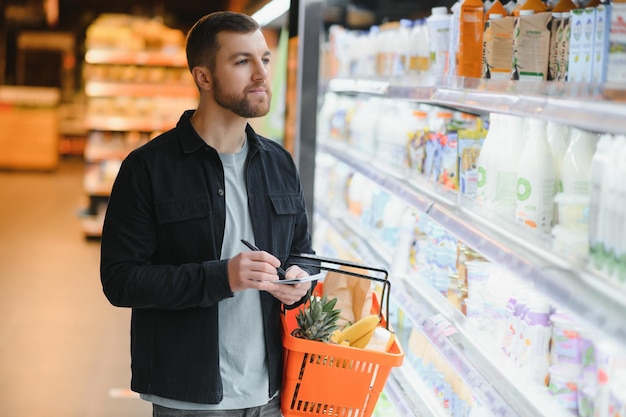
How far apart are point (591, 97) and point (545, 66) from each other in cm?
58

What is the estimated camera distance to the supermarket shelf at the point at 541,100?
56.7 inches

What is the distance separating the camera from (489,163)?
7.84ft

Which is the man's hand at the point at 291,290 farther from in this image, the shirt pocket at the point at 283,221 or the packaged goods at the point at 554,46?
the packaged goods at the point at 554,46

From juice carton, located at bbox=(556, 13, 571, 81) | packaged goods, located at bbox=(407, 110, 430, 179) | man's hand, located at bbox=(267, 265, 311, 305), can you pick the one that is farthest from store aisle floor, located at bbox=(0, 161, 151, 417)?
juice carton, located at bbox=(556, 13, 571, 81)

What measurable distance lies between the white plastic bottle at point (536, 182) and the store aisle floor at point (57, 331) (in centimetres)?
301

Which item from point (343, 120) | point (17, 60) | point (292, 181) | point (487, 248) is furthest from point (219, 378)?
point (17, 60)

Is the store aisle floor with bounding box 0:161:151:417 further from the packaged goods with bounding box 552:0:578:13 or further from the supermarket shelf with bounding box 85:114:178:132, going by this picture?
the packaged goods with bounding box 552:0:578:13

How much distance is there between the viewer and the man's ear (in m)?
2.23

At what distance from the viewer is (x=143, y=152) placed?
7.18ft

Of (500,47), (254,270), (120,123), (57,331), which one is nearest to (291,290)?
(254,270)

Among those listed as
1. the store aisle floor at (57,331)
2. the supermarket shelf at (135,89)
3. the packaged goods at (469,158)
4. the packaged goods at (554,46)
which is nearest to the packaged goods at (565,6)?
the packaged goods at (554,46)

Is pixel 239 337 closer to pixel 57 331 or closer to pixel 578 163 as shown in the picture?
pixel 578 163

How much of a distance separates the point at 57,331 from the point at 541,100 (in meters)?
4.78

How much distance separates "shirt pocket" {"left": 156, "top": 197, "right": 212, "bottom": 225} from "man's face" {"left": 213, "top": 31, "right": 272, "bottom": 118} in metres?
0.26
